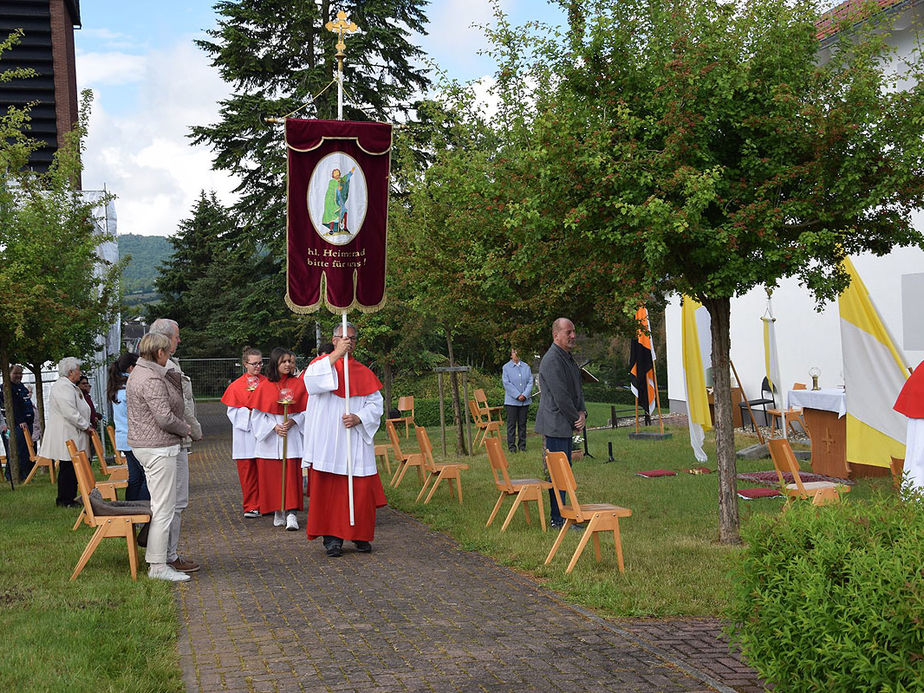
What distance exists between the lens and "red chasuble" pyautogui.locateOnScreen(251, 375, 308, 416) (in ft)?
38.2

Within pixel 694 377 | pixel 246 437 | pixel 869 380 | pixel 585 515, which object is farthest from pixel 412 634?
pixel 694 377

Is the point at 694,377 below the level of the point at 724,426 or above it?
above

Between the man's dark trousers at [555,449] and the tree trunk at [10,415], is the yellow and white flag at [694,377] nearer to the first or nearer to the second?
the man's dark trousers at [555,449]

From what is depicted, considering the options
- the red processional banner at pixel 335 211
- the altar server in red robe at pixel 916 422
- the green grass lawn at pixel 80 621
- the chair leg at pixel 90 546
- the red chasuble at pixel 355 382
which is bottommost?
the green grass lawn at pixel 80 621

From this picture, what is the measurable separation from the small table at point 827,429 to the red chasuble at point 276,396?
6840mm

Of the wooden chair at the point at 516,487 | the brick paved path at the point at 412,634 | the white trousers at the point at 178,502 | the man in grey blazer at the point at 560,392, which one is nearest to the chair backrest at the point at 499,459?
the wooden chair at the point at 516,487

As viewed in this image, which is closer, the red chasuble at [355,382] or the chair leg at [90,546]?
the chair leg at [90,546]

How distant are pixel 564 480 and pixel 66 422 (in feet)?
24.7

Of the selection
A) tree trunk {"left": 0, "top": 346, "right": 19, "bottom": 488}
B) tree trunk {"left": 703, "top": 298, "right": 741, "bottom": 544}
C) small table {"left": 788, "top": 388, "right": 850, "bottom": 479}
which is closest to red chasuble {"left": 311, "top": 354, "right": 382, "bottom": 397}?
tree trunk {"left": 703, "top": 298, "right": 741, "bottom": 544}

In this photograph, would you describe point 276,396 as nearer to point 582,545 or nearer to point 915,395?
point 582,545

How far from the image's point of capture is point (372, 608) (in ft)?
22.5

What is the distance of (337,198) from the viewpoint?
10.2m

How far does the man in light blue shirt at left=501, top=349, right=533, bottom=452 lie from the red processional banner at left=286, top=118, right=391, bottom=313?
27.6 ft

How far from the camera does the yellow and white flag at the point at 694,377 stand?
44.0 ft
